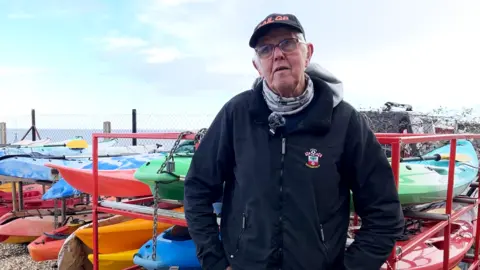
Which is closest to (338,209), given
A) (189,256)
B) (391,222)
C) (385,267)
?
(391,222)

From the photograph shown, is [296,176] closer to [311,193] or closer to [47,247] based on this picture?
[311,193]

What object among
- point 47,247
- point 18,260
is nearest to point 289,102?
point 47,247

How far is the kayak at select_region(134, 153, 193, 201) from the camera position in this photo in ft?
9.98

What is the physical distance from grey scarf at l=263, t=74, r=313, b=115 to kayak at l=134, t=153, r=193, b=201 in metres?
1.49

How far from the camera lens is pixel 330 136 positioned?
1653 millimetres

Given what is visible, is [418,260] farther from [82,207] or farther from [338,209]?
[82,207]

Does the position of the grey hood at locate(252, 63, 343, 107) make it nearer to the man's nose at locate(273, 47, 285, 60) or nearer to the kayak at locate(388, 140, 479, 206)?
the man's nose at locate(273, 47, 285, 60)

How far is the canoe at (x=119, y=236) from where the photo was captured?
4.39 meters

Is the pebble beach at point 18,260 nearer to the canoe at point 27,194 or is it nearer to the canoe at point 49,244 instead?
the canoe at point 49,244

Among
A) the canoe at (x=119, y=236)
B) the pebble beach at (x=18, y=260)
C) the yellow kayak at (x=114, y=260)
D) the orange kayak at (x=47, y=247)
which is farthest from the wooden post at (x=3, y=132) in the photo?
the yellow kayak at (x=114, y=260)

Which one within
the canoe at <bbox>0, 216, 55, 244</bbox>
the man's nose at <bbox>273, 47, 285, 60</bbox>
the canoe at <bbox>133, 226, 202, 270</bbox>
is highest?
the man's nose at <bbox>273, 47, 285, 60</bbox>

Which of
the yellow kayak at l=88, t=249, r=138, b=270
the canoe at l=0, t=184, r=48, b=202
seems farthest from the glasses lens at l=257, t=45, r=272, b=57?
the canoe at l=0, t=184, r=48, b=202

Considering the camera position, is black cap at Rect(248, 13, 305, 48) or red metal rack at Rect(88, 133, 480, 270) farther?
red metal rack at Rect(88, 133, 480, 270)

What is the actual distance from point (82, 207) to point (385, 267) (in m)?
5.97
